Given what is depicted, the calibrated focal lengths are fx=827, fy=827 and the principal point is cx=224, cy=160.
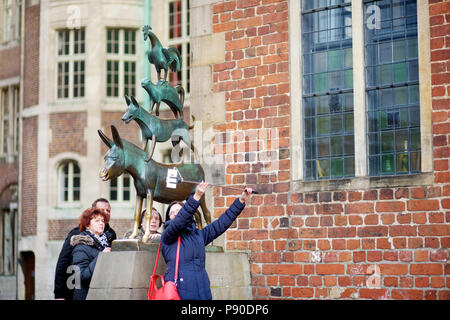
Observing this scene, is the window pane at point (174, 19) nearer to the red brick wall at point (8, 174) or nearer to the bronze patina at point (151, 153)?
the red brick wall at point (8, 174)

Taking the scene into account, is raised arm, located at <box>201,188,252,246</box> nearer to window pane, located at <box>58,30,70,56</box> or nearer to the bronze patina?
the bronze patina

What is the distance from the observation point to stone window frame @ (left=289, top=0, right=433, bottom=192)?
29.9ft

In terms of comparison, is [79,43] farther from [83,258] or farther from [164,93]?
[83,258]

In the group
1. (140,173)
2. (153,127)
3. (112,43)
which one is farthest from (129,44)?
(140,173)

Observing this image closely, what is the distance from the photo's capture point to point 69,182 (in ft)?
85.6

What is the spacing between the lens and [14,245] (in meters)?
27.9

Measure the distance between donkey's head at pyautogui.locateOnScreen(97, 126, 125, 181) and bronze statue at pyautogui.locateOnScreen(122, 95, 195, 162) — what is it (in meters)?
0.27

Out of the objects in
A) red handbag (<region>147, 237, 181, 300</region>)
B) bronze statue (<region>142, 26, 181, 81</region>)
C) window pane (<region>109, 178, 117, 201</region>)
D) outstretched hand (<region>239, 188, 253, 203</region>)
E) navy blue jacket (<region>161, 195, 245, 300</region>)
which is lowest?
red handbag (<region>147, 237, 181, 300</region>)

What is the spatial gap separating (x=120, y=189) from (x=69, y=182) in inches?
71.3

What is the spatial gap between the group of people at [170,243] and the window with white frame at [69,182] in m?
17.1

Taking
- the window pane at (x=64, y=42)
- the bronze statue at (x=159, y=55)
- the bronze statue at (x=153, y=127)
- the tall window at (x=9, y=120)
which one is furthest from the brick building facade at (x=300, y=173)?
the tall window at (x=9, y=120)

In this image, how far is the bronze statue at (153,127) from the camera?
8719mm

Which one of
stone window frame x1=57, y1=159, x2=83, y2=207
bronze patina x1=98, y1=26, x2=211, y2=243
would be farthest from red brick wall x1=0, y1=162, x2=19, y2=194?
bronze patina x1=98, y1=26, x2=211, y2=243

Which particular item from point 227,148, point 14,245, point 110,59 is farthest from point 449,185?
point 14,245
